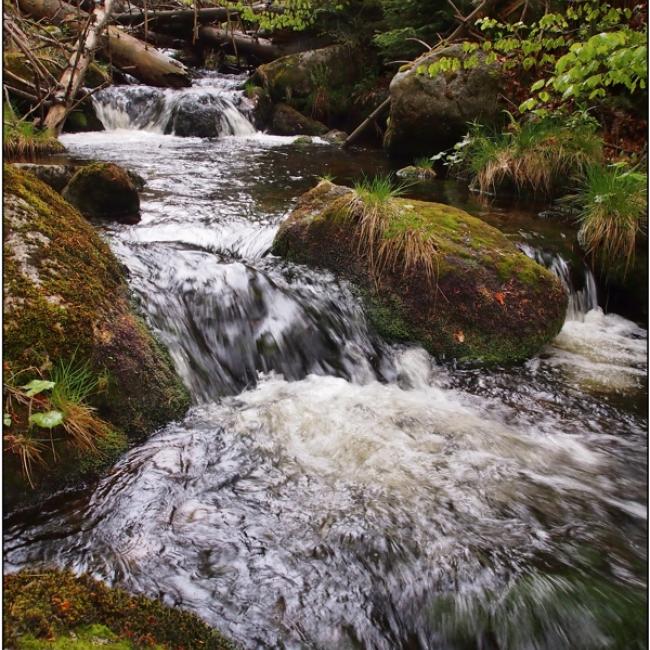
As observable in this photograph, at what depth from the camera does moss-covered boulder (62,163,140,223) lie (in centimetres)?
582

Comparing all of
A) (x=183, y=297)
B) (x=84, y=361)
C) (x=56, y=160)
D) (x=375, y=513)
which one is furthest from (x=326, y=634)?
(x=56, y=160)

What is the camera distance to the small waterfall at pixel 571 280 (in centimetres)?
539

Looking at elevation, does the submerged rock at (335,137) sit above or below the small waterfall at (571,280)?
above

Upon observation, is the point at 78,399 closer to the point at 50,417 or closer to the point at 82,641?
the point at 50,417

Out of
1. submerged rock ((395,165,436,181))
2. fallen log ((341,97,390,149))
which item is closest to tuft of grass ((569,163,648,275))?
submerged rock ((395,165,436,181))

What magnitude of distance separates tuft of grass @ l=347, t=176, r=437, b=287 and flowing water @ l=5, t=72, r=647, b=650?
43 centimetres

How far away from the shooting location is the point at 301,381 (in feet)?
12.9

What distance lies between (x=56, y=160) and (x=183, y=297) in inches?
222

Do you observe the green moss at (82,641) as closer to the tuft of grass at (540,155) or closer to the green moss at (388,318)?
the green moss at (388,318)

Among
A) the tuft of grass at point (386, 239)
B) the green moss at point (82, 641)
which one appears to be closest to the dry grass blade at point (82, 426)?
the green moss at point (82, 641)

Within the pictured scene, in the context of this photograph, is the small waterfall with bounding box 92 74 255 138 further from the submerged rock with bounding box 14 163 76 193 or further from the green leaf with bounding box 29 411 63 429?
the green leaf with bounding box 29 411 63 429

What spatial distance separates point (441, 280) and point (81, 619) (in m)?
3.76

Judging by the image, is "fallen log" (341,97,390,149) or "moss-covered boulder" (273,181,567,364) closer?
"moss-covered boulder" (273,181,567,364)

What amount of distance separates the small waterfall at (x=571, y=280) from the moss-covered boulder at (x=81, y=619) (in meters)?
4.88
